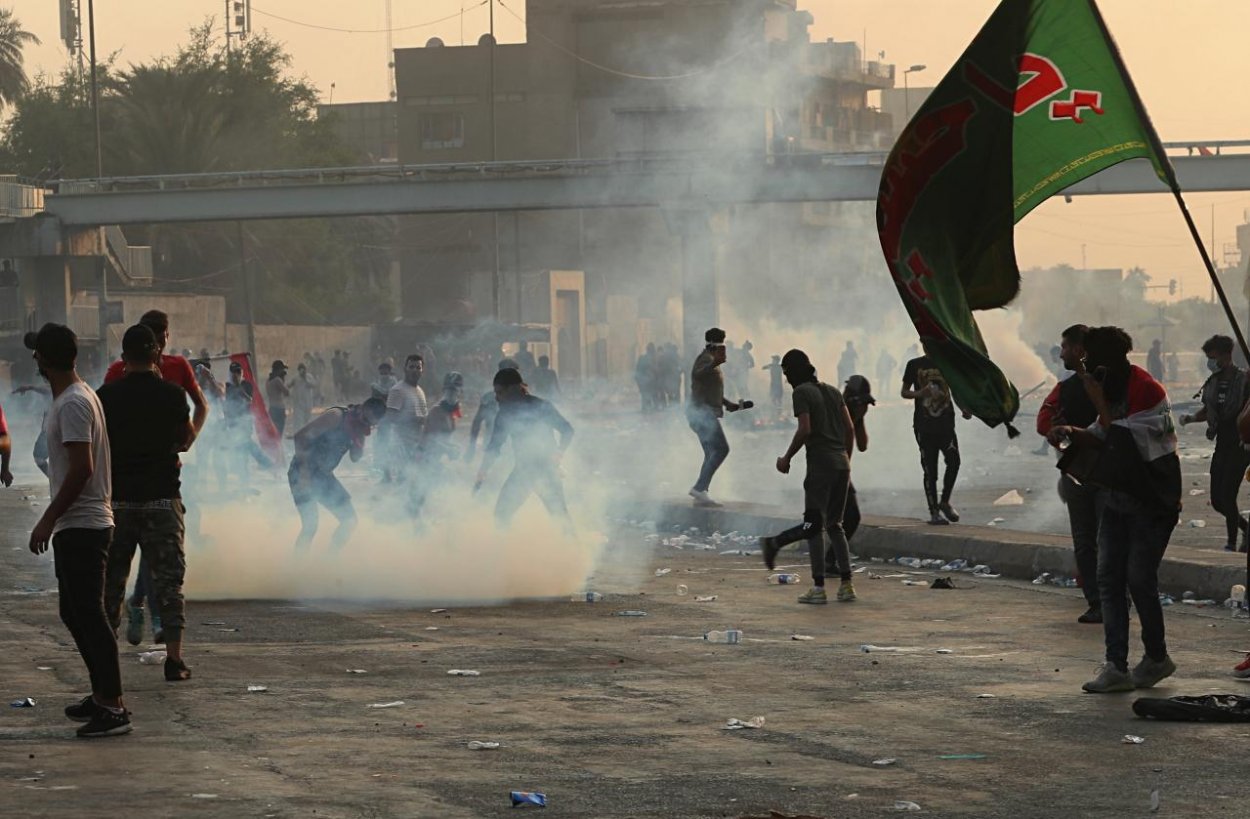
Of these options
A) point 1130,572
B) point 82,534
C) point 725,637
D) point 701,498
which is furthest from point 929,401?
point 82,534

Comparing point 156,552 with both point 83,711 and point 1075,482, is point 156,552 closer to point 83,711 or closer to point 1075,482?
point 83,711

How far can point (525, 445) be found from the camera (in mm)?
15133

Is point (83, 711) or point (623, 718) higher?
point (83, 711)

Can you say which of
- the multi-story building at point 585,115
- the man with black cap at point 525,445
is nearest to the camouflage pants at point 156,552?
the man with black cap at point 525,445

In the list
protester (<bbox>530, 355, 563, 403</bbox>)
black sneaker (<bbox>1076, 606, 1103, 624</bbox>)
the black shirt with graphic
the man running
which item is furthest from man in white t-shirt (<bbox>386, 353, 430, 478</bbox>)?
protester (<bbox>530, 355, 563, 403</bbox>)

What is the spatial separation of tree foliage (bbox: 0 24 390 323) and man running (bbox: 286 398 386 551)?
193ft

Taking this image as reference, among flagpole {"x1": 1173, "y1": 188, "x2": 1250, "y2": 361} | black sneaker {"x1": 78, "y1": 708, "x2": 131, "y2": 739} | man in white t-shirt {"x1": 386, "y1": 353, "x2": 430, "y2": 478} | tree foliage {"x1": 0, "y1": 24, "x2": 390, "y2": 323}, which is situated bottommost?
black sneaker {"x1": 78, "y1": 708, "x2": 131, "y2": 739}

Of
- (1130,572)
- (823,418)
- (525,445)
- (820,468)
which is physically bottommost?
(1130,572)

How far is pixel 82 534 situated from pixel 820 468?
6.07m

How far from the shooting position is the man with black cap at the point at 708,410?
1988 cm

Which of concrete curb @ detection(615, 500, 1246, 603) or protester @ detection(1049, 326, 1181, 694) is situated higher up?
protester @ detection(1049, 326, 1181, 694)

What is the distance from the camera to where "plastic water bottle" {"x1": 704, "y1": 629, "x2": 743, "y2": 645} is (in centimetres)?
1084

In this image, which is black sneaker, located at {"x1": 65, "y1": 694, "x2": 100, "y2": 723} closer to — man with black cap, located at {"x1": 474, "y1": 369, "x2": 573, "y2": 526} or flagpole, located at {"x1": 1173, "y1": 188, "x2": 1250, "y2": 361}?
flagpole, located at {"x1": 1173, "y1": 188, "x2": 1250, "y2": 361}

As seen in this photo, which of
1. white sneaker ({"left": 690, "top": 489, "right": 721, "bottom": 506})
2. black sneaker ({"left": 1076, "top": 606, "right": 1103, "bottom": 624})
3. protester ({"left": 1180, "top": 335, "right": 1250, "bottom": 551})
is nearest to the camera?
black sneaker ({"left": 1076, "top": 606, "right": 1103, "bottom": 624})
